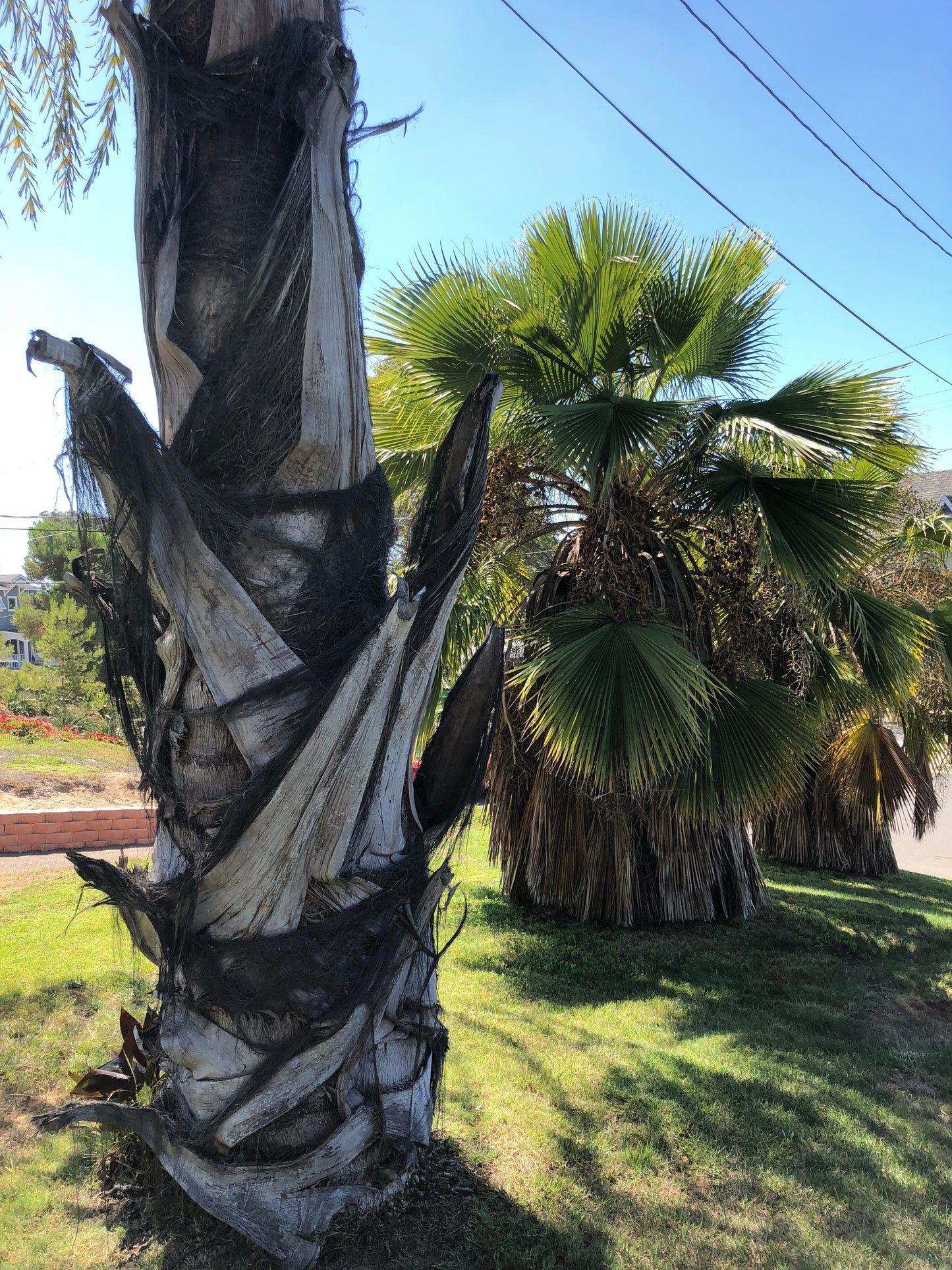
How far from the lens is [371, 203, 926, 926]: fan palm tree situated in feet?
16.5

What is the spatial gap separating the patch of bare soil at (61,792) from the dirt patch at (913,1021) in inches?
270

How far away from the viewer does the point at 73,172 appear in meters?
5.07

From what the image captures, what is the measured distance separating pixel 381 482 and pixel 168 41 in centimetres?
138

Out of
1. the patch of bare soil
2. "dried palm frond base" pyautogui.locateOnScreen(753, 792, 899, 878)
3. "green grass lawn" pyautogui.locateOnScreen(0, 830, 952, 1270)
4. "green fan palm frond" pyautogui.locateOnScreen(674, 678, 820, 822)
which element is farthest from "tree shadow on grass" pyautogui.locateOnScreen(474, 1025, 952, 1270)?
"dried palm frond base" pyautogui.locateOnScreen(753, 792, 899, 878)

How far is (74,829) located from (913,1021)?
7.16 m

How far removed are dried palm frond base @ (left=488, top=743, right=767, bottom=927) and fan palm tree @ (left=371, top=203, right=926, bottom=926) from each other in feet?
0.66

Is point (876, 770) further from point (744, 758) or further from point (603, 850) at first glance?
point (744, 758)

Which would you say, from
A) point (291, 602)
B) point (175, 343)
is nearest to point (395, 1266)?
point (291, 602)

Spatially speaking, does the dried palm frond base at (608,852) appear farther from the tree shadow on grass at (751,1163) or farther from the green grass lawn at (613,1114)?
the tree shadow on grass at (751,1163)

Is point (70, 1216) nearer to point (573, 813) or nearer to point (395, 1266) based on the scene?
point (395, 1266)

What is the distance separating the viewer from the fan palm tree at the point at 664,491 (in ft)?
16.5

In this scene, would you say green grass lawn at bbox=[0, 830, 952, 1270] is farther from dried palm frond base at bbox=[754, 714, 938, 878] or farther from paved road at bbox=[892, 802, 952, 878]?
paved road at bbox=[892, 802, 952, 878]

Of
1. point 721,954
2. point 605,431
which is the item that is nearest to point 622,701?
point 605,431

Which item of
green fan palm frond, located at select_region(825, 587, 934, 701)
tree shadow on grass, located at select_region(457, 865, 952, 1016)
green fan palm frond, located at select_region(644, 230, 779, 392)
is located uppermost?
green fan palm frond, located at select_region(644, 230, 779, 392)
